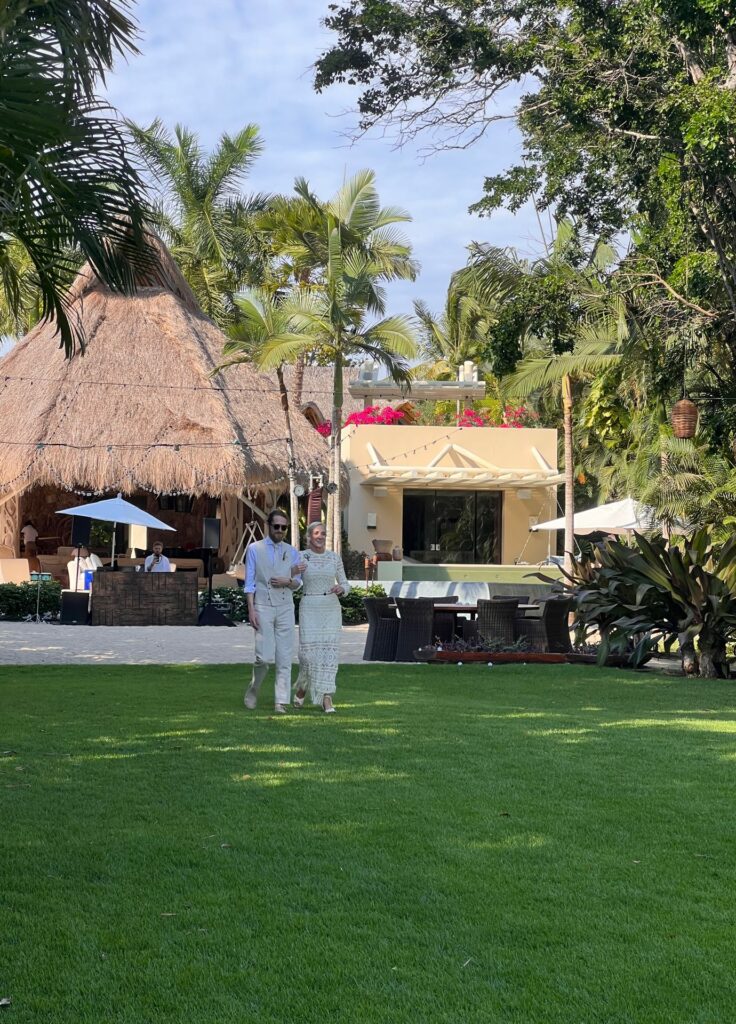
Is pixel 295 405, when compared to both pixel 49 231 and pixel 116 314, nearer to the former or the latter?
pixel 116 314

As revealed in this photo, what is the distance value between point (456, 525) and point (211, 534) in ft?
→ 44.9

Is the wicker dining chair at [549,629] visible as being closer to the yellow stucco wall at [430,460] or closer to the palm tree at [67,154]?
the palm tree at [67,154]

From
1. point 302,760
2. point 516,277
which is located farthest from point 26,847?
point 516,277

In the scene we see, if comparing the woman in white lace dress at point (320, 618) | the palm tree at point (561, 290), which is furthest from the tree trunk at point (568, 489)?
the woman in white lace dress at point (320, 618)

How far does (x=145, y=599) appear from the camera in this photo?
20359 mm

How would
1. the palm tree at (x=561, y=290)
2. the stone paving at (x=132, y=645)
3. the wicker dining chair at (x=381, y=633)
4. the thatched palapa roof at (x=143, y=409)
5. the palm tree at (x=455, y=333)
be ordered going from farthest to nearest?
the palm tree at (x=455, y=333) < the thatched palapa roof at (x=143, y=409) < the wicker dining chair at (x=381, y=633) < the stone paving at (x=132, y=645) < the palm tree at (x=561, y=290)

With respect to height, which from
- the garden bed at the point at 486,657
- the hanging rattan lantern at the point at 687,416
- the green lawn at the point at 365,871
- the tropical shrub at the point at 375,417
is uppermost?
the tropical shrub at the point at 375,417

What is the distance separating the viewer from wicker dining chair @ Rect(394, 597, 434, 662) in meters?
14.8

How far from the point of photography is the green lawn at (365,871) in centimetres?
365

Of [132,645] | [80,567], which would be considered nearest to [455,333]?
[80,567]

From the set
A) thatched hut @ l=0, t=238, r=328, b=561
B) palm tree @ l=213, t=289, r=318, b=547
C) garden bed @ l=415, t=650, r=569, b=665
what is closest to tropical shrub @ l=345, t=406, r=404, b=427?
thatched hut @ l=0, t=238, r=328, b=561

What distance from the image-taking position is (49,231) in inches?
341

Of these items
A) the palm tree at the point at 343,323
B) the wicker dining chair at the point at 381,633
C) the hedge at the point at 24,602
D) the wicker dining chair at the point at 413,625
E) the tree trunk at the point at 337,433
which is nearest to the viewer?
the wicker dining chair at the point at 413,625

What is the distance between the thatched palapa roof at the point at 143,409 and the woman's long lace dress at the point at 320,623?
15893 millimetres
